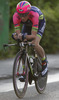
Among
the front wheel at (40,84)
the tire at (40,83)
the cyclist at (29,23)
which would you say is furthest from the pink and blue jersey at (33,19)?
the front wheel at (40,84)

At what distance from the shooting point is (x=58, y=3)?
17.5m

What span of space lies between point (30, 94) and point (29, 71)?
56 cm

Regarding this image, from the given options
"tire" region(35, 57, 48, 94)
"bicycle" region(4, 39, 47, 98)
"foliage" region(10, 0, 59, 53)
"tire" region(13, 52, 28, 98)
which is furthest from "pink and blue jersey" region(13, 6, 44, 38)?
"foliage" region(10, 0, 59, 53)

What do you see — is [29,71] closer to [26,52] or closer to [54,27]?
[26,52]

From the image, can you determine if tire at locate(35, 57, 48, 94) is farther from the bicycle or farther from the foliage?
the foliage

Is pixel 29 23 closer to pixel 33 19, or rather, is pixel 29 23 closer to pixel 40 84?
pixel 33 19

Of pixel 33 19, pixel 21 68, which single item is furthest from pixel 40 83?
pixel 33 19

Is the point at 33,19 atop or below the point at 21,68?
atop

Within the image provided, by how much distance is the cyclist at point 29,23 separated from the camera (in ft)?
21.1

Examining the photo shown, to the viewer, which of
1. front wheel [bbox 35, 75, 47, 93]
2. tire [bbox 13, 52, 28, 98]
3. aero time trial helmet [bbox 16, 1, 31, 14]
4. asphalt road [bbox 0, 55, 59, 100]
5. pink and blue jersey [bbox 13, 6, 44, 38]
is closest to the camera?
tire [bbox 13, 52, 28, 98]

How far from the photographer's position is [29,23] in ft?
22.5

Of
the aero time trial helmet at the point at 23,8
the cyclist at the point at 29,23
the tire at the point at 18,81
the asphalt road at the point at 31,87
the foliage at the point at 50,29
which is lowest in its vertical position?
the foliage at the point at 50,29

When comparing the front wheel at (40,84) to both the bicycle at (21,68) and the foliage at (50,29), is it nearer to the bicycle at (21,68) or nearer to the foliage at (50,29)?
the bicycle at (21,68)

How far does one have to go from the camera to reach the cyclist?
644 centimetres
